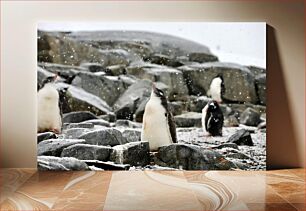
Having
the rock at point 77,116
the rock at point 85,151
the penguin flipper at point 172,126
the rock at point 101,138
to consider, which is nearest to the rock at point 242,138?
the penguin flipper at point 172,126

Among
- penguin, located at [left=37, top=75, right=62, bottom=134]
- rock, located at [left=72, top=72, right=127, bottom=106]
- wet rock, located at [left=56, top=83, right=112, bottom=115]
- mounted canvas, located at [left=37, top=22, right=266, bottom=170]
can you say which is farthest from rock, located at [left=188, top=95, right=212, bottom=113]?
penguin, located at [left=37, top=75, right=62, bottom=134]

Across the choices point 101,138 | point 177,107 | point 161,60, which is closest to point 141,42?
point 161,60

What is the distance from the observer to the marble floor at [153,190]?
308 cm

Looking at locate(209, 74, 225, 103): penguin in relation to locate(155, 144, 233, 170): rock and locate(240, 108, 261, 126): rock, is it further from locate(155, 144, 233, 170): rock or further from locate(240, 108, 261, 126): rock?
locate(155, 144, 233, 170): rock

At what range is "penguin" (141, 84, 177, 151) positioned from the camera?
13.8 feet

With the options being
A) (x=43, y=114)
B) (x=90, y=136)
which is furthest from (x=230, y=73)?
(x=43, y=114)

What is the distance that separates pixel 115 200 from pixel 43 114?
1.31 m

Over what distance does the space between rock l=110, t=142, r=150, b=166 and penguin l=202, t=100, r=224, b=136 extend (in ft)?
1.61

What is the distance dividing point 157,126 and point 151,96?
0.79 ft

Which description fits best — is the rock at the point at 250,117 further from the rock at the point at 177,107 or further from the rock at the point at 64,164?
the rock at the point at 64,164

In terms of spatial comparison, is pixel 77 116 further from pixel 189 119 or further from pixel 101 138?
pixel 189 119

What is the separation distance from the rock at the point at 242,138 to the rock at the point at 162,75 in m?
0.50

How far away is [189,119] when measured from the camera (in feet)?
13.9

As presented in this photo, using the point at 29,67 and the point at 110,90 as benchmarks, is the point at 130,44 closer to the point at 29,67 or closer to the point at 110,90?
the point at 110,90
